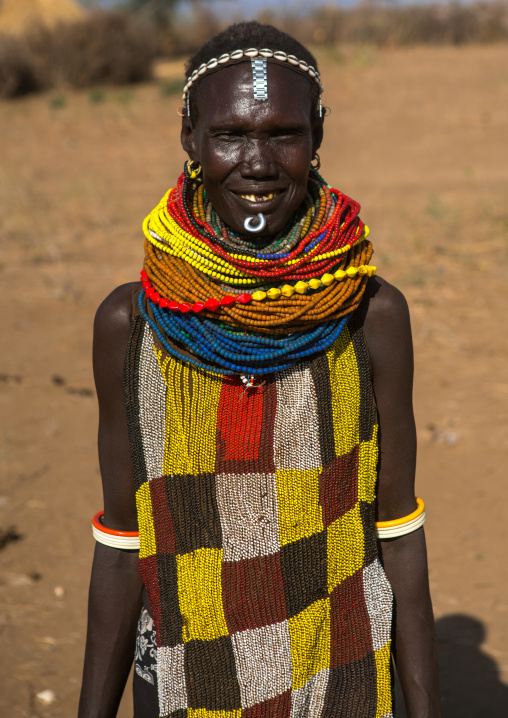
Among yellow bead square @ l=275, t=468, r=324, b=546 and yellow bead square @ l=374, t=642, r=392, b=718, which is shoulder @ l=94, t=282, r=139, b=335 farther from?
yellow bead square @ l=374, t=642, r=392, b=718

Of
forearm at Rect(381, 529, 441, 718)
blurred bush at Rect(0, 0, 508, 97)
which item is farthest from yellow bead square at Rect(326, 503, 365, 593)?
blurred bush at Rect(0, 0, 508, 97)

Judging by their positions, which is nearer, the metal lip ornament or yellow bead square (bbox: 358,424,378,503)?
the metal lip ornament

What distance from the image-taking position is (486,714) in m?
2.85

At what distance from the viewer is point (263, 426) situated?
1.51 m

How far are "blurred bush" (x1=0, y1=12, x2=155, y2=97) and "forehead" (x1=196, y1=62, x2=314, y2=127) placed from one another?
1584 centimetres

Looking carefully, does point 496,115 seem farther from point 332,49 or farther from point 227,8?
point 227,8

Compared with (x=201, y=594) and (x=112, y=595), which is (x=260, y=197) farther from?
Answer: (x=112, y=595)

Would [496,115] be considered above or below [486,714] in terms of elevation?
above

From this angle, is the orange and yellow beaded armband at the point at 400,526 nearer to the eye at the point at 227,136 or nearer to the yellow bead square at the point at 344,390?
the yellow bead square at the point at 344,390

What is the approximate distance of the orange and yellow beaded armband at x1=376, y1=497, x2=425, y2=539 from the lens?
5.33 ft

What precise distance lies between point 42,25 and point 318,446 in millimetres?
17414

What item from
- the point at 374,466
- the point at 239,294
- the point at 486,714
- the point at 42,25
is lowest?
the point at 486,714

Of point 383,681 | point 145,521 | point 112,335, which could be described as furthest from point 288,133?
point 383,681

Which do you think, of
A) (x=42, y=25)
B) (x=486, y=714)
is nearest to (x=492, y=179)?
(x=486, y=714)
